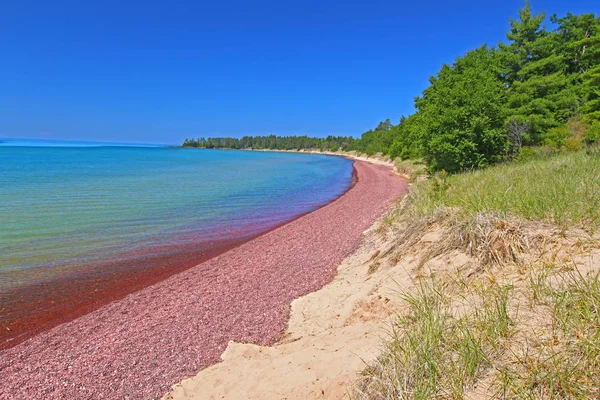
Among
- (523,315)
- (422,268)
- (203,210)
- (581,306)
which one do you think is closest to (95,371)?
(422,268)

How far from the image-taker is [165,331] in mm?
6699

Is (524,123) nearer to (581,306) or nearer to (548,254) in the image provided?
(548,254)

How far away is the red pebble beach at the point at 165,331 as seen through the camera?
533 cm

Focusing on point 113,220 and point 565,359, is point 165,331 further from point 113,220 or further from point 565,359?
point 113,220

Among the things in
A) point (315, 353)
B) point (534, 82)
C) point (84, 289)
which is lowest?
point (84, 289)

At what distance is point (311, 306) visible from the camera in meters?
7.30

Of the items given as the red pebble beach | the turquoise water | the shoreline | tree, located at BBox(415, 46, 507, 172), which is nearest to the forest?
tree, located at BBox(415, 46, 507, 172)

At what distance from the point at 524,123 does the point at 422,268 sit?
970 inches

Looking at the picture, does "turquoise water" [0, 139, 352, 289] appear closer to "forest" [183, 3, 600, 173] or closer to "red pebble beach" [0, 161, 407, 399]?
"red pebble beach" [0, 161, 407, 399]

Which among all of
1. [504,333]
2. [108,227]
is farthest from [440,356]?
[108,227]

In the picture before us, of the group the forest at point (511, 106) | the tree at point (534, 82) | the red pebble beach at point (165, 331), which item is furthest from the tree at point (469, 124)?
the red pebble beach at point (165, 331)

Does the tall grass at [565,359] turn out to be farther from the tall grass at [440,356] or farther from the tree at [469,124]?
the tree at [469,124]

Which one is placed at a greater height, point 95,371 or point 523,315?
point 523,315

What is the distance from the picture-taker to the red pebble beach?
5328 mm
